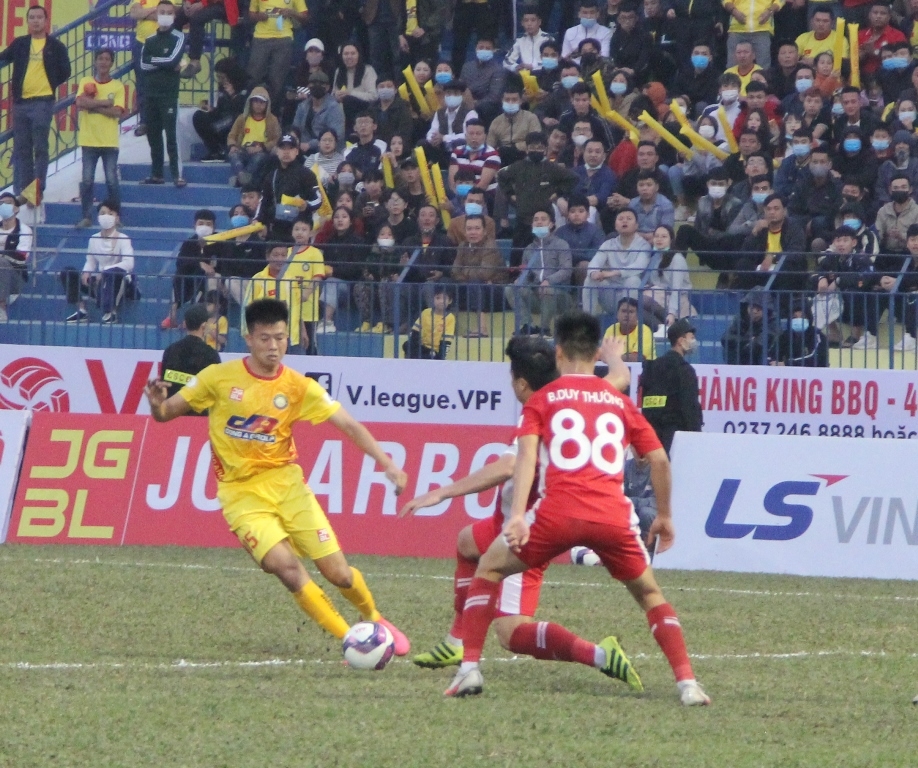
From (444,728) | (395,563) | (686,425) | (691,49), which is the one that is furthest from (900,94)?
(444,728)

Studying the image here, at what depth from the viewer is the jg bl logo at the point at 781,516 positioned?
1312 cm

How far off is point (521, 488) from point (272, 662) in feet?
7.20

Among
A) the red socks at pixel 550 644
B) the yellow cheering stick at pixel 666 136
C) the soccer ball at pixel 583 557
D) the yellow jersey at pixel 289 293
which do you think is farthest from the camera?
the yellow cheering stick at pixel 666 136

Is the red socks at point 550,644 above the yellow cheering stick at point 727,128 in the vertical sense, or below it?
below

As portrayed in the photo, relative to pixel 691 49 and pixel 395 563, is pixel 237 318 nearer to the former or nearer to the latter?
pixel 395 563

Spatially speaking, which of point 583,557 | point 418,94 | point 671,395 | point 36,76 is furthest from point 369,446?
point 36,76

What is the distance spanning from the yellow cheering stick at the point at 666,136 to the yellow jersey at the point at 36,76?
804cm

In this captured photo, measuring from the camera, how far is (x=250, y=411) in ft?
29.1

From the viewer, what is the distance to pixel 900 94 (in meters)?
19.3

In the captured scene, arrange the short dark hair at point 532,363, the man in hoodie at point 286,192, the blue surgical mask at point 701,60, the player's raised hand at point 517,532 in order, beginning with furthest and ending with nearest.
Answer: the blue surgical mask at point 701,60 → the man in hoodie at point 286,192 → the short dark hair at point 532,363 → the player's raised hand at point 517,532

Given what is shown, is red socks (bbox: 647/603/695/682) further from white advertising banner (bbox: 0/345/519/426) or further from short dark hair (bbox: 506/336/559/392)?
white advertising banner (bbox: 0/345/519/426)

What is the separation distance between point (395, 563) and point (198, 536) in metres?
1.86

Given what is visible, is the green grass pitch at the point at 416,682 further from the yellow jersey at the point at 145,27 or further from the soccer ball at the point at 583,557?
the yellow jersey at the point at 145,27

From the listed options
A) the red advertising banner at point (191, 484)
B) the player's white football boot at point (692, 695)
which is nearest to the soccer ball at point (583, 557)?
the red advertising banner at point (191, 484)
